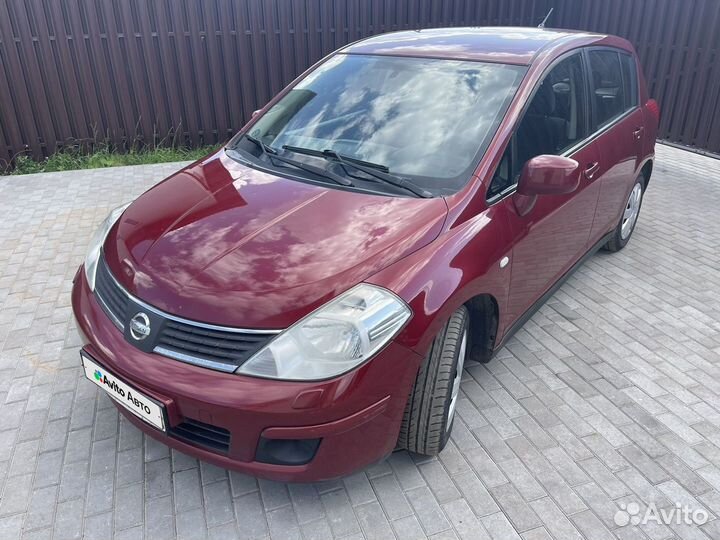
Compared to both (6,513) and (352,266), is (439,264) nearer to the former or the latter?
(352,266)

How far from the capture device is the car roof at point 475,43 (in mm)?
3004

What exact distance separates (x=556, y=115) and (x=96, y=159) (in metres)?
5.95

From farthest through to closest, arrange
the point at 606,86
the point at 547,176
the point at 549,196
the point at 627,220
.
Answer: the point at 627,220 < the point at 606,86 < the point at 549,196 < the point at 547,176

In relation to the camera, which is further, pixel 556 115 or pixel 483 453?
pixel 556 115

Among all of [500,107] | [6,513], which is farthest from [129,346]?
[500,107]

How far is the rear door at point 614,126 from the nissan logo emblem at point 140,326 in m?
2.84

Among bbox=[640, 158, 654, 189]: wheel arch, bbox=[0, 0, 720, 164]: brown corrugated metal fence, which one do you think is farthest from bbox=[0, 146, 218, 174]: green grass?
bbox=[640, 158, 654, 189]: wheel arch

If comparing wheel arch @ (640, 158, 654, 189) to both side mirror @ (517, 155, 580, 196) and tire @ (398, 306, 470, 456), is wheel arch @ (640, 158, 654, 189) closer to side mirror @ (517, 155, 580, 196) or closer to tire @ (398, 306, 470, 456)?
side mirror @ (517, 155, 580, 196)

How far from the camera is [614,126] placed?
3762mm

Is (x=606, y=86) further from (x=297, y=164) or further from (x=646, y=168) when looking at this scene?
(x=297, y=164)

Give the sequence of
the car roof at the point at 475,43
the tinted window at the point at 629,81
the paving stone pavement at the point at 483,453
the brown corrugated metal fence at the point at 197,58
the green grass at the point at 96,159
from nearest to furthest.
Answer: the paving stone pavement at the point at 483,453 < the car roof at the point at 475,43 < the tinted window at the point at 629,81 < the brown corrugated metal fence at the point at 197,58 < the green grass at the point at 96,159

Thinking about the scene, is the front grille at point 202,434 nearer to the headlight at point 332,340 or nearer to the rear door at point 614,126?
the headlight at point 332,340

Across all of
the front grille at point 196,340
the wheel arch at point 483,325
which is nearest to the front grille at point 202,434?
the front grille at point 196,340

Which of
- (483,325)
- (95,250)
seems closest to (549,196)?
(483,325)
